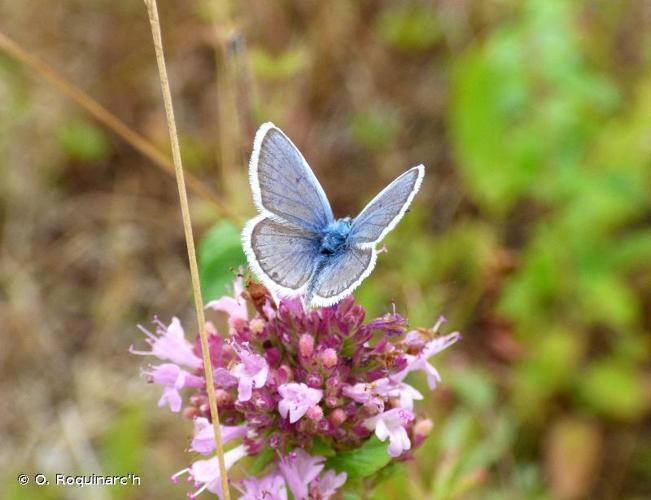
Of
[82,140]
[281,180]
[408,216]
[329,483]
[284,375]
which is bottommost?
[329,483]

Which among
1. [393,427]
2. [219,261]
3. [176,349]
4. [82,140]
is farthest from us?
[82,140]

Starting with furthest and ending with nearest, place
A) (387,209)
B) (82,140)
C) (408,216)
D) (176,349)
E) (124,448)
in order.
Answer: (82,140), (408,216), (124,448), (176,349), (387,209)

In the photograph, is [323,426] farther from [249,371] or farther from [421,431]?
[421,431]

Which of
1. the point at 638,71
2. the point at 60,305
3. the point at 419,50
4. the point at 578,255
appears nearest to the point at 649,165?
the point at 578,255

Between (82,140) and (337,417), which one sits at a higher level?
(82,140)

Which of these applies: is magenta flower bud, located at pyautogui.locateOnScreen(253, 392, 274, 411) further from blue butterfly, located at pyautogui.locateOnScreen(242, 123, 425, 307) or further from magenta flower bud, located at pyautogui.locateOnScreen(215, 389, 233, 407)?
blue butterfly, located at pyautogui.locateOnScreen(242, 123, 425, 307)

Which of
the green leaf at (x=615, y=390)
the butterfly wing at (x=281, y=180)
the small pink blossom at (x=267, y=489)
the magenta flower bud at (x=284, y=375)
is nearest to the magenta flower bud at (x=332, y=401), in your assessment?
the magenta flower bud at (x=284, y=375)

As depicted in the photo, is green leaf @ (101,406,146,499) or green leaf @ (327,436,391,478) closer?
green leaf @ (327,436,391,478)

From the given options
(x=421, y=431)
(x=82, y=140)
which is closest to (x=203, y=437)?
(x=421, y=431)

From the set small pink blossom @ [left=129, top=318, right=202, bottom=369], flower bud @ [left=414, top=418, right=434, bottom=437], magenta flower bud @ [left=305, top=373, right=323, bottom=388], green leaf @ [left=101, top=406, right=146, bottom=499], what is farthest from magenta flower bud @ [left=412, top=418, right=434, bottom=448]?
green leaf @ [left=101, top=406, right=146, bottom=499]
